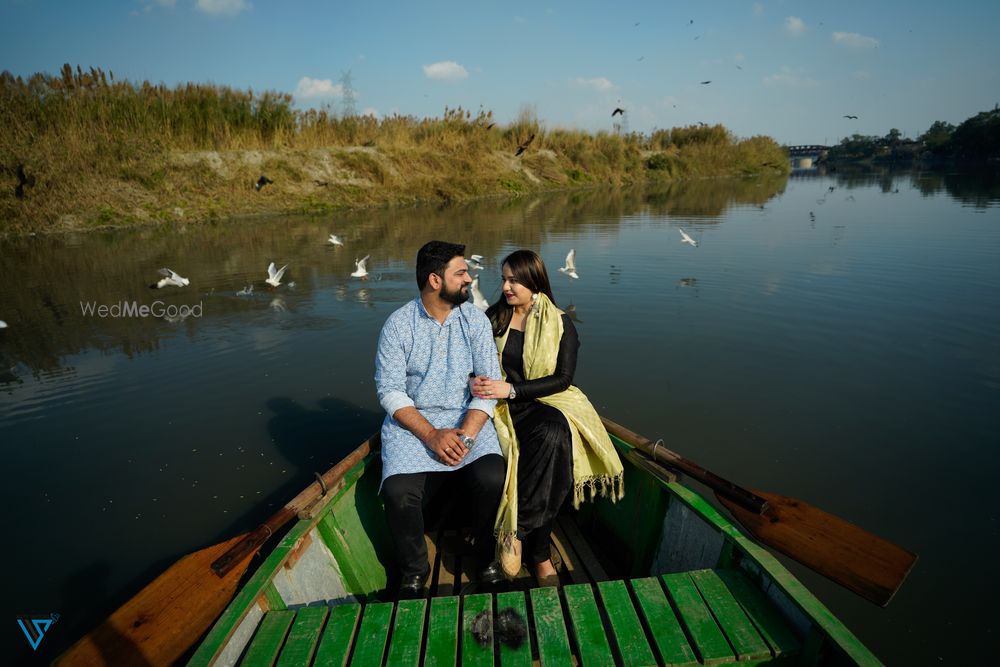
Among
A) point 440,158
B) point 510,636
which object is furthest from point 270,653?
point 440,158

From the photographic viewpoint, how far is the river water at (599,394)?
12.6ft

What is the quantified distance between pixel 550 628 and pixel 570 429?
1199mm

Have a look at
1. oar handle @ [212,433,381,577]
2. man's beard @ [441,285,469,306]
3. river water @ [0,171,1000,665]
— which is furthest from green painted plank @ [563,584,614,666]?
river water @ [0,171,1000,665]

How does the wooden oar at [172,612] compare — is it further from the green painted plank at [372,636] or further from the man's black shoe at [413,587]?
the man's black shoe at [413,587]

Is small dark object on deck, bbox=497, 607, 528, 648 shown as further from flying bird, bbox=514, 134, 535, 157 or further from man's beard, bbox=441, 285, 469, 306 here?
flying bird, bbox=514, 134, 535, 157

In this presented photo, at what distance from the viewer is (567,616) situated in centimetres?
238

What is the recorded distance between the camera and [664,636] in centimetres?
215

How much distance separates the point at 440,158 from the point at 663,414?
2887cm

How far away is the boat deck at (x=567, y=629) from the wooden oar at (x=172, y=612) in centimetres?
27

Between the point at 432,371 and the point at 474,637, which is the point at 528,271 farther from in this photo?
the point at 474,637

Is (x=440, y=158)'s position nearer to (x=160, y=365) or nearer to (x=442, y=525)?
(x=160, y=365)

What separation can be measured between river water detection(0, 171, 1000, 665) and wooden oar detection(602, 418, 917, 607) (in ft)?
3.93

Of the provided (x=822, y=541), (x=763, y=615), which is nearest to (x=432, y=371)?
(x=763, y=615)

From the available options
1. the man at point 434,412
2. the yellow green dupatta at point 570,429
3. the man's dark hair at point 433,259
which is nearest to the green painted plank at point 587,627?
the yellow green dupatta at point 570,429
